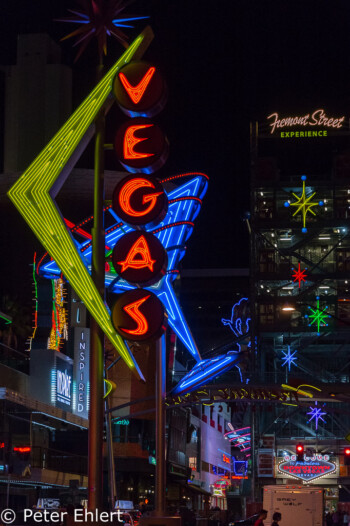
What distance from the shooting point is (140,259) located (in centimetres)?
1836

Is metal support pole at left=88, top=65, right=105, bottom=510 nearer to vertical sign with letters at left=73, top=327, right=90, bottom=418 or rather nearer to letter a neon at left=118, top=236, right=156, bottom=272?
letter a neon at left=118, top=236, right=156, bottom=272

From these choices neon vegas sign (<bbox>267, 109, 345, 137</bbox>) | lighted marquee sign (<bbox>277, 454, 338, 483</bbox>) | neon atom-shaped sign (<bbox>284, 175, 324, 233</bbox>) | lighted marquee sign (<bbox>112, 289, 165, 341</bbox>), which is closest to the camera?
lighted marquee sign (<bbox>112, 289, 165, 341</bbox>)

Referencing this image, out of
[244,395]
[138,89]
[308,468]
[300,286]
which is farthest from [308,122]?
[138,89]

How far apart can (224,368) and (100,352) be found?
2988 centimetres

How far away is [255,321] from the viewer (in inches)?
2830

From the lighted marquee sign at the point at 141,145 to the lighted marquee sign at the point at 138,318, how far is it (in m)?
3.11

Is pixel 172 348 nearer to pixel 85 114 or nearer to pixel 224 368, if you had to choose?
pixel 224 368

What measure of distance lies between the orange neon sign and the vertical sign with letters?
33.7m

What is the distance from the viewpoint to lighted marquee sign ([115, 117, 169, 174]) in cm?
1873

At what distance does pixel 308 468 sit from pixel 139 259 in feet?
167

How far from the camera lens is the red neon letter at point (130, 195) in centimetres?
1880

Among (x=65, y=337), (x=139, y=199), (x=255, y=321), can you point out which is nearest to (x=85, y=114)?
(x=139, y=199)

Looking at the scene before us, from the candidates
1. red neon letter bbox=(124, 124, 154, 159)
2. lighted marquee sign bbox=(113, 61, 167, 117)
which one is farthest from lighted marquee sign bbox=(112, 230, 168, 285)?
lighted marquee sign bbox=(113, 61, 167, 117)

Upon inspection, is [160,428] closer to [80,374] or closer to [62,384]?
[62,384]
